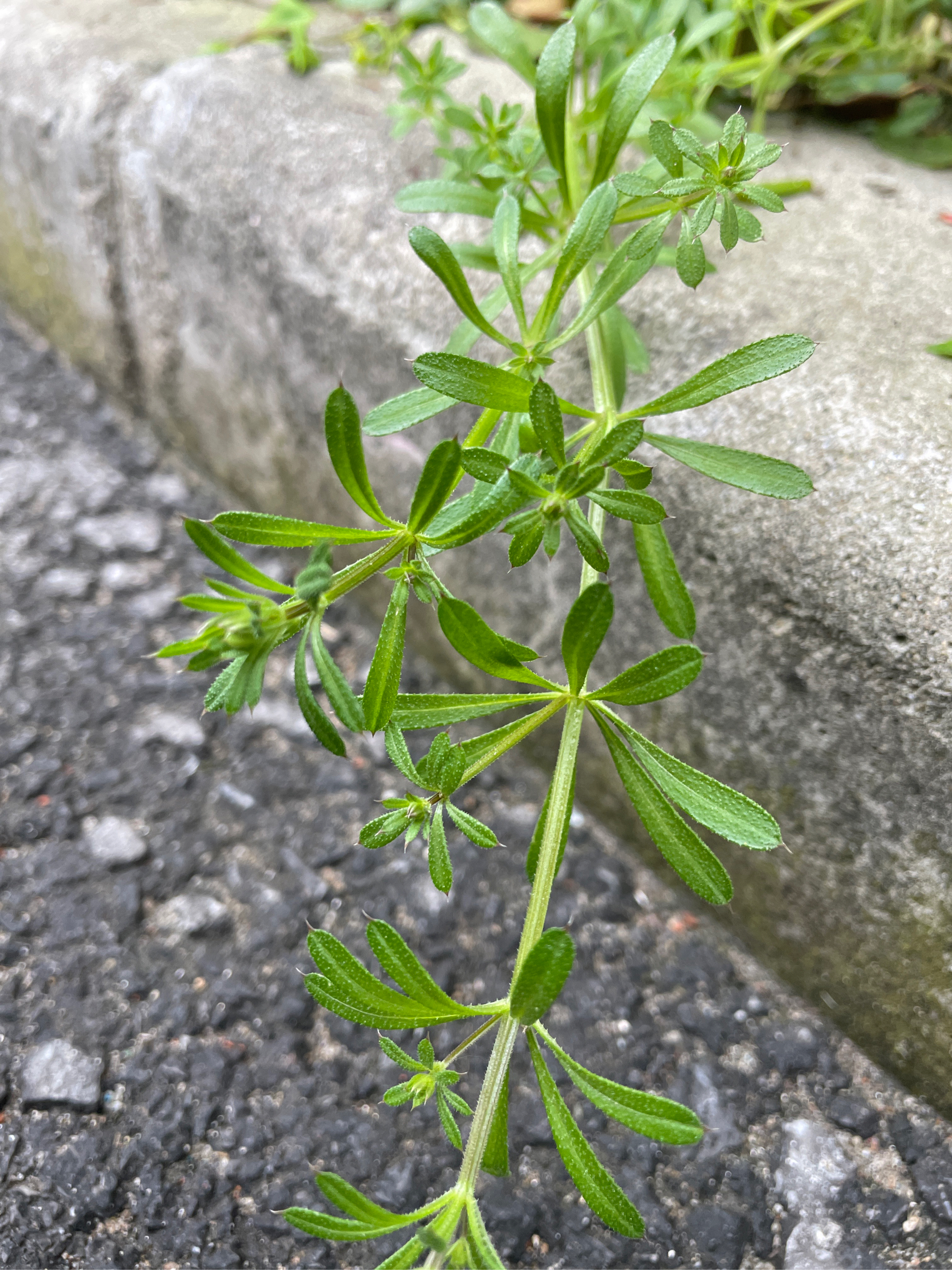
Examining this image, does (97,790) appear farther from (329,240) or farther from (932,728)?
(932,728)

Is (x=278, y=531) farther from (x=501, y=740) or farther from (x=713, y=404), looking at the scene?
(x=713, y=404)

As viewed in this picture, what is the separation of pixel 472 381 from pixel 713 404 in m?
0.46

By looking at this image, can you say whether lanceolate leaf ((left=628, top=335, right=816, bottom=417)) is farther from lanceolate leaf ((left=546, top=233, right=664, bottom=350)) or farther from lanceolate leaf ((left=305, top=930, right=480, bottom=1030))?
lanceolate leaf ((left=305, top=930, right=480, bottom=1030))

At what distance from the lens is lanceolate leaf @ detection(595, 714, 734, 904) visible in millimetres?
861

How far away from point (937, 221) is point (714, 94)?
475 mm

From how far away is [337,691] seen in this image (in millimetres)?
793

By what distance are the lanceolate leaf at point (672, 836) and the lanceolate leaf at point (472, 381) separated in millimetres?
302

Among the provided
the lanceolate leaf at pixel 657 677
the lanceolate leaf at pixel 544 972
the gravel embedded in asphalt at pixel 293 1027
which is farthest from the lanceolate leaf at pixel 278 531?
the gravel embedded in asphalt at pixel 293 1027

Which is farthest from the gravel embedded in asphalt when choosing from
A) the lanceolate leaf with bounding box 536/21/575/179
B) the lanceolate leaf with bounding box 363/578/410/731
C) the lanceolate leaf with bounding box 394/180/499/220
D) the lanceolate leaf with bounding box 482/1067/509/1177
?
the lanceolate leaf with bounding box 536/21/575/179

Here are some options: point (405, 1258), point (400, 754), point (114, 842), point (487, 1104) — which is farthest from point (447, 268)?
point (114, 842)

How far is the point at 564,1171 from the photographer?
1114mm

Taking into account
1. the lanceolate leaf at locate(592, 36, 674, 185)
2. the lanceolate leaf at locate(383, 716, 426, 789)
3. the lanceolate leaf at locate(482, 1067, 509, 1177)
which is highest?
the lanceolate leaf at locate(592, 36, 674, 185)

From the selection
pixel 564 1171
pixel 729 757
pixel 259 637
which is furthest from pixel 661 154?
pixel 564 1171

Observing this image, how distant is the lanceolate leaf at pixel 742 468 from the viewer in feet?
3.05
